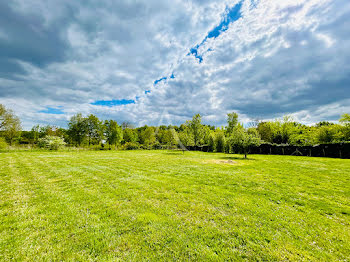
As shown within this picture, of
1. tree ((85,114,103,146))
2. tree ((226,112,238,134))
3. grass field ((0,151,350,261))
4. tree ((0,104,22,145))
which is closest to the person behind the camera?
grass field ((0,151,350,261))

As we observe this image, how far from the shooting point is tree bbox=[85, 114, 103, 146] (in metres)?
43.0

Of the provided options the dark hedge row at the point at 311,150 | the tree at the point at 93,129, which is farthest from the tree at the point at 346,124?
the tree at the point at 93,129

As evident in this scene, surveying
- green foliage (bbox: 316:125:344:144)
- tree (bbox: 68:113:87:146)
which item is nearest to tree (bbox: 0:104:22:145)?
tree (bbox: 68:113:87:146)

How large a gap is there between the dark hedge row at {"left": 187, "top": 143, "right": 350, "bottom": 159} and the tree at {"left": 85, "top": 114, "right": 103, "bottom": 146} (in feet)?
159

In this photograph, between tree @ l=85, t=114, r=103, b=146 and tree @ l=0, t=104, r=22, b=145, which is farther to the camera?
tree @ l=85, t=114, r=103, b=146

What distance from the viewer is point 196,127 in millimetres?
43688

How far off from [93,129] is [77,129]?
4485 millimetres

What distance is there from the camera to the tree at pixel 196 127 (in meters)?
43.4

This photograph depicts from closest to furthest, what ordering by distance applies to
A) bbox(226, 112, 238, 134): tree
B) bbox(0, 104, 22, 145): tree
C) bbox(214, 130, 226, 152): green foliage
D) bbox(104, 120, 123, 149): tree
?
1. bbox(0, 104, 22, 145): tree
2. bbox(214, 130, 226, 152): green foliage
3. bbox(104, 120, 123, 149): tree
4. bbox(226, 112, 238, 134): tree

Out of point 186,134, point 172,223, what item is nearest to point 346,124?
point 186,134

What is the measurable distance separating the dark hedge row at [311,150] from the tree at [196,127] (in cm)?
1769

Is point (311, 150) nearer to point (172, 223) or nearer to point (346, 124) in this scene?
point (346, 124)

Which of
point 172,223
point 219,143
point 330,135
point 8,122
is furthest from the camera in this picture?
point 219,143

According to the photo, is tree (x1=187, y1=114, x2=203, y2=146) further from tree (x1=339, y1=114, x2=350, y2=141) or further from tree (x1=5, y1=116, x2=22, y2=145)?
tree (x1=5, y1=116, x2=22, y2=145)
